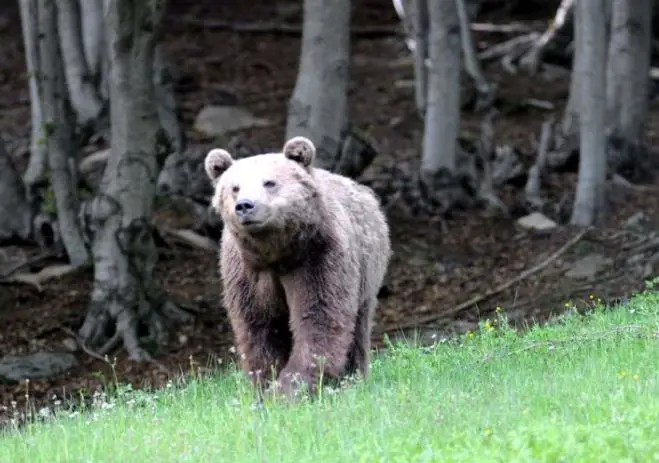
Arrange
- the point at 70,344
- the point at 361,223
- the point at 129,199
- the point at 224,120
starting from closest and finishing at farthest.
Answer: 1. the point at 361,223
2. the point at 129,199
3. the point at 70,344
4. the point at 224,120

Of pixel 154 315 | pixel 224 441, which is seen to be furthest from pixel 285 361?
pixel 154 315

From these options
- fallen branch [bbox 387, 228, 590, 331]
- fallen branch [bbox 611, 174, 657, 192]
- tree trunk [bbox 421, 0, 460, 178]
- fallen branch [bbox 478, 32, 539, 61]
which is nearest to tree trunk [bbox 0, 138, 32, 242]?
fallen branch [bbox 387, 228, 590, 331]

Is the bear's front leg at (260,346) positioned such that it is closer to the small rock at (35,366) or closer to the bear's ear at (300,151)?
the bear's ear at (300,151)

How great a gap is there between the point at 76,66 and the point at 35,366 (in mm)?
5047

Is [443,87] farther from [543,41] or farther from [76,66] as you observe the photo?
[543,41]

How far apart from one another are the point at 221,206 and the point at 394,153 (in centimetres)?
1262

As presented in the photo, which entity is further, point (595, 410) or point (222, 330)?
point (222, 330)

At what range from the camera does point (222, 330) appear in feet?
54.3

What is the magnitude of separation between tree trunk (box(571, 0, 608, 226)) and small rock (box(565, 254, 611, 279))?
1.21 meters

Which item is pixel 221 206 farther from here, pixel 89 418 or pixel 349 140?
pixel 349 140

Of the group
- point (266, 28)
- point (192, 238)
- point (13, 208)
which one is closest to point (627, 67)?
point (192, 238)

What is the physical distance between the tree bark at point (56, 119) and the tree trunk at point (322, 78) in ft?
9.13

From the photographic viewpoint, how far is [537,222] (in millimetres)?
19516

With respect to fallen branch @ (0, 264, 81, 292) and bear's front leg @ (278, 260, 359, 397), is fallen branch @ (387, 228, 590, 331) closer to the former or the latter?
fallen branch @ (0, 264, 81, 292)
